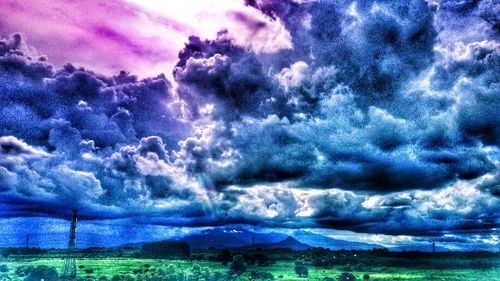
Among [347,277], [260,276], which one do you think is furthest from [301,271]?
[260,276]

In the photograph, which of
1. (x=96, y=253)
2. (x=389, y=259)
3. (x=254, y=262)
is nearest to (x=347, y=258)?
(x=389, y=259)

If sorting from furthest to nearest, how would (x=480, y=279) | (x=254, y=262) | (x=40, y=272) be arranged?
(x=254, y=262) → (x=480, y=279) → (x=40, y=272)

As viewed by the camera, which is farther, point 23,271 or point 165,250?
point 165,250

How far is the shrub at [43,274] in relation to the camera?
278 ft

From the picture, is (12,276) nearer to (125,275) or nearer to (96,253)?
(125,275)

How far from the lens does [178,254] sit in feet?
428

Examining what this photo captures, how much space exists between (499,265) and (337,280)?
7139 cm

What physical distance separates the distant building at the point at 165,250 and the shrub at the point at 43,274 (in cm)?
3986

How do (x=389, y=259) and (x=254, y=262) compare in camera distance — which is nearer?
(x=254, y=262)

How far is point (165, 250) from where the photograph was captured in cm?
13000

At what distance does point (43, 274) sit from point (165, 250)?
A: 45.9 metres

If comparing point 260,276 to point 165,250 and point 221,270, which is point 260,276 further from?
point 165,250

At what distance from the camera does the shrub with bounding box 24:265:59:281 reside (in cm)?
8471

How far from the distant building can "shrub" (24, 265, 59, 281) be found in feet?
131
